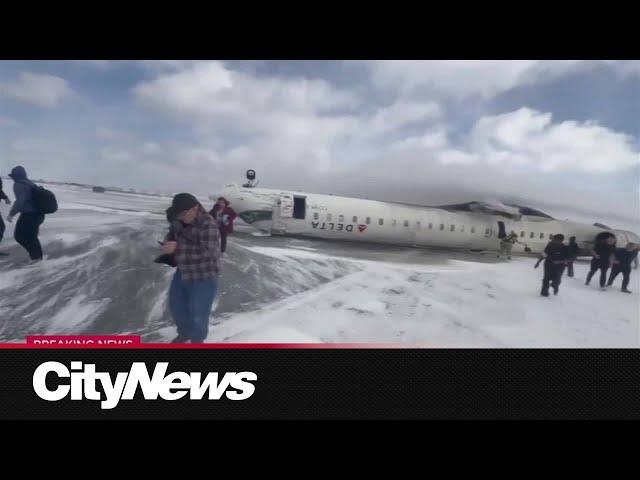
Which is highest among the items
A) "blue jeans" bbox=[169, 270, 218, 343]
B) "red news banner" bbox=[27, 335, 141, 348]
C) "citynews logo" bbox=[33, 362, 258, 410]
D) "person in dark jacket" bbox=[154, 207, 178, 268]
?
"person in dark jacket" bbox=[154, 207, 178, 268]

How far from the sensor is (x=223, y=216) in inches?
71.8

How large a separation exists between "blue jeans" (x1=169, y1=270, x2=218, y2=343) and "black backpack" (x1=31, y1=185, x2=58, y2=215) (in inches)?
33.1

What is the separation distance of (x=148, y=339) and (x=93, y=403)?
1.73 feet

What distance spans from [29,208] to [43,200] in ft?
0.30

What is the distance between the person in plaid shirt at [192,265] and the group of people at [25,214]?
807 mm

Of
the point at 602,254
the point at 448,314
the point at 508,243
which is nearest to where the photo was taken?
the point at 448,314

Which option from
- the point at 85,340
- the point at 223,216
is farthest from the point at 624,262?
the point at 85,340

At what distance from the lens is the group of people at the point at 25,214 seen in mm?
1694

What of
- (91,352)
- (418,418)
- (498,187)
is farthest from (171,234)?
(498,187)

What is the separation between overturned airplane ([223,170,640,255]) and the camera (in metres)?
1.90

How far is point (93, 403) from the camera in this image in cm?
173

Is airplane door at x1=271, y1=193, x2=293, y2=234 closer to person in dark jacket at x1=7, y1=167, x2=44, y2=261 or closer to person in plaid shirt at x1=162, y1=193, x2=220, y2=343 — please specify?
person in plaid shirt at x1=162, y1=193, x2=220, y2=343

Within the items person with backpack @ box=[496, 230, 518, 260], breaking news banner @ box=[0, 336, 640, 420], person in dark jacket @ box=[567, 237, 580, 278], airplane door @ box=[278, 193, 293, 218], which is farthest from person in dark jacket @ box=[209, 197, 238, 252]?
person in dark jacket @ box=[567, 237, 580, 278]

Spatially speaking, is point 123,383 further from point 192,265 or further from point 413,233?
point 413,233
